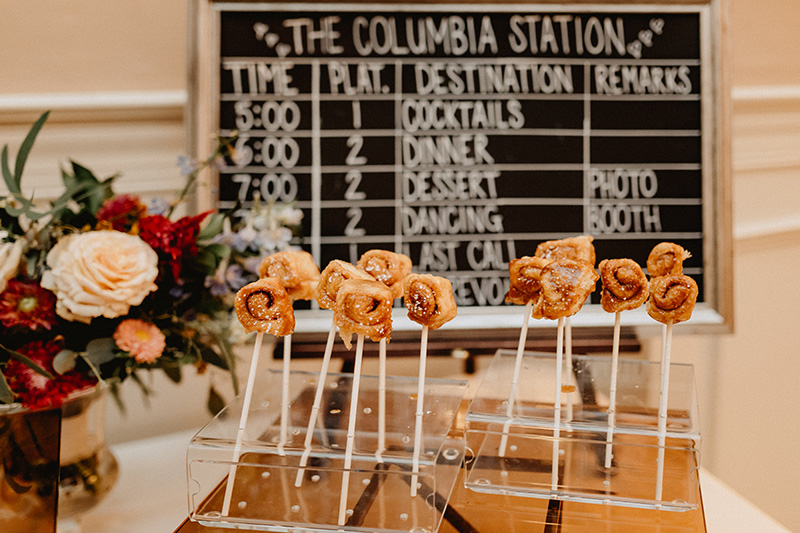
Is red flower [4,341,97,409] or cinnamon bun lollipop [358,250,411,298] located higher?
cinnamon bun lollipop [358,250,411,298]

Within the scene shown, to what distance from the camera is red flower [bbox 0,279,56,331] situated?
0.84m

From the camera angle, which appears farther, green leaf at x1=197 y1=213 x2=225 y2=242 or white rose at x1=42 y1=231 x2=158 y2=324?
green leaf at x1=197 y1=213 x2=225 y2=242

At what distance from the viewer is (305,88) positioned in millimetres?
1197

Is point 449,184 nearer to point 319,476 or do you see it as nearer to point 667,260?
point 667,260

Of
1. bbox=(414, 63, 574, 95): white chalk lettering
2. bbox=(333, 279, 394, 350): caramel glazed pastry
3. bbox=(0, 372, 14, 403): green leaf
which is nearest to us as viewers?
bbox=(333, 279, 394, 350): caramel glazed pastry

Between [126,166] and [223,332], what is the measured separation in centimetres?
52

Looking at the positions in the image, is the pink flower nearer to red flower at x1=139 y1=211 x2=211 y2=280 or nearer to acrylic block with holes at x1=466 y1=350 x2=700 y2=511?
red flower at x1=139 y1=211 x2=211 y2=280

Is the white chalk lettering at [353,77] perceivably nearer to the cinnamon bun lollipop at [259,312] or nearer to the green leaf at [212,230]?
the green leaf at [212,230]

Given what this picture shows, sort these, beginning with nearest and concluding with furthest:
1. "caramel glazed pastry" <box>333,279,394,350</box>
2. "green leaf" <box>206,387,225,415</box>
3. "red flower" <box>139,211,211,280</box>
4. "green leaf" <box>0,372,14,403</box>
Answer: "caramel glazed pastry" <box>333,279,394,350</box>
"green leaf" <box>0,372,14,403</box>
"red flower" <box>139,211,211,280</box>
"green leaf" <box>206,387,225,415</box>

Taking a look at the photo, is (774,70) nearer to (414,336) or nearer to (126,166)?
(414,336)

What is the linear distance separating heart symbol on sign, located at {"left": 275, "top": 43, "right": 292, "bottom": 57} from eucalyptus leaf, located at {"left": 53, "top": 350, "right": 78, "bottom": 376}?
650 mm

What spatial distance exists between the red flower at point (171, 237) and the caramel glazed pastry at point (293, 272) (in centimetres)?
15

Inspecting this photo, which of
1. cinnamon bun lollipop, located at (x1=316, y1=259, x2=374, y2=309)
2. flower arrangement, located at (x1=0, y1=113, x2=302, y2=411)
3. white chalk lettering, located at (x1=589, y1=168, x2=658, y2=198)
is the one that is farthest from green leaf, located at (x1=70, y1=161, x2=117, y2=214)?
white chalk lettering, located at (x1=589, y1=168, x2=658, y2=198)

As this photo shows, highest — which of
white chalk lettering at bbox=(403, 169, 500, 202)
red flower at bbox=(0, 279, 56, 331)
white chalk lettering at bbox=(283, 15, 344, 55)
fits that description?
white chalk lettering at bbox=(283, 15, 344, 55)
